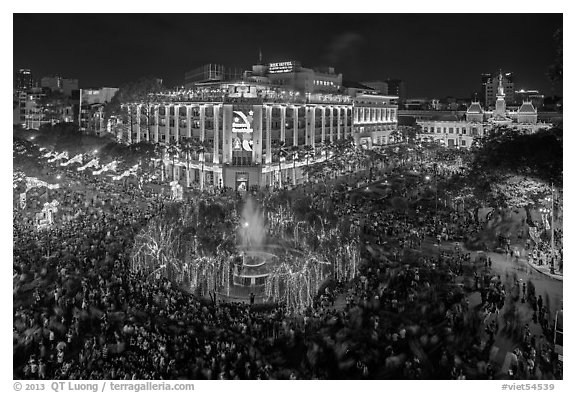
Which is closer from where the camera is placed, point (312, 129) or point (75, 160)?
point (75, 160)

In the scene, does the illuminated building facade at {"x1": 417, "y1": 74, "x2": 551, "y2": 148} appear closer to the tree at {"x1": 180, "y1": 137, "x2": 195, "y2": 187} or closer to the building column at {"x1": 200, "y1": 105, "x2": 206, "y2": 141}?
the building column at {"x1": 200, "y1": 105, "x2": 206, "y2": 141}

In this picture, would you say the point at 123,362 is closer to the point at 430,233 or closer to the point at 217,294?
the point at 217,294

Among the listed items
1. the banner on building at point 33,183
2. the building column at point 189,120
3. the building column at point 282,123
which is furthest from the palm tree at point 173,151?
the banner on building at point 33,183

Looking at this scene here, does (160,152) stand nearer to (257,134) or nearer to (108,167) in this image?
(108,167)

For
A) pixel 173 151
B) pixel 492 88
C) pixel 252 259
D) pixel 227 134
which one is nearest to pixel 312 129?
pixel 227 134

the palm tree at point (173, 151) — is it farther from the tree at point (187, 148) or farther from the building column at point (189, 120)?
the building column at point (189, 120)

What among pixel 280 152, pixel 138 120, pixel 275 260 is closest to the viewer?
pixel 275 260

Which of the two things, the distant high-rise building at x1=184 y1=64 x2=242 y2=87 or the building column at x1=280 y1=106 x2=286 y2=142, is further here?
the distant high-rise building at x1=184 y1=64 x2=242 y2=87

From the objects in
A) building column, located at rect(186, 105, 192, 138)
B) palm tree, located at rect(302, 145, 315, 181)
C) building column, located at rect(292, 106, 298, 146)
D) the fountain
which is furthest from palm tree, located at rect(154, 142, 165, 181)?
the fountain

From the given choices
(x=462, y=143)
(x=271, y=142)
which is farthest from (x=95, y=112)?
(x=462, y=143)
